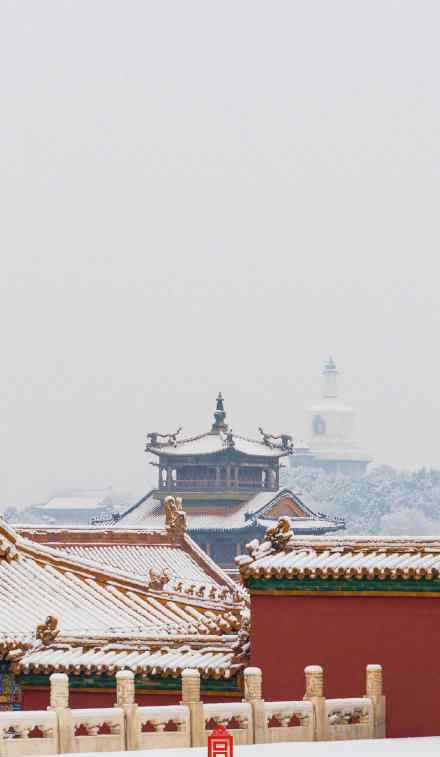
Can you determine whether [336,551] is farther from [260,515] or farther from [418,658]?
[260,515]

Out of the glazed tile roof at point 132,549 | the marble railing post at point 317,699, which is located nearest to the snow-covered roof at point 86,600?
the marble railing post at point 317,699

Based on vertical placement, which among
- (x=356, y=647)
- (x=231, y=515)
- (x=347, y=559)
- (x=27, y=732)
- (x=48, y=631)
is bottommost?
(x=27, y=732)

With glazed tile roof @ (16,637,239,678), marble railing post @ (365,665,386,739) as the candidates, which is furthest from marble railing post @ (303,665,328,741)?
glazed tile roof @ (16,637,239,678)

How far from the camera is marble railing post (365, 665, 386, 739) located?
26.0 m

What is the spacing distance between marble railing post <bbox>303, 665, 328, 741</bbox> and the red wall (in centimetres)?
168

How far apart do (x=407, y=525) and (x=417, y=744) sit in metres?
152

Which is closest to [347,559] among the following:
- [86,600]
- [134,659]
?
[134,659]

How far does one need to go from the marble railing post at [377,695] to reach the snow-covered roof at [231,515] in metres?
62.8

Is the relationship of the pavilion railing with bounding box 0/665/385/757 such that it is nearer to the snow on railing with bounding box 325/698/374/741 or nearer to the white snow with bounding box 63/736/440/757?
the snow on railing with bounding box 325/698/374/741

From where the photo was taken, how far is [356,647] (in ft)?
90.3

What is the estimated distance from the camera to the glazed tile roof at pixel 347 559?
1072 inches

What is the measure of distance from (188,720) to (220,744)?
2.23 meters

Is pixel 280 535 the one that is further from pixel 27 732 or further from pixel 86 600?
pixel 86 600

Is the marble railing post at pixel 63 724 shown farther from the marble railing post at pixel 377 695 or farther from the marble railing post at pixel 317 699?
the marble railing post at pixel 377 695
